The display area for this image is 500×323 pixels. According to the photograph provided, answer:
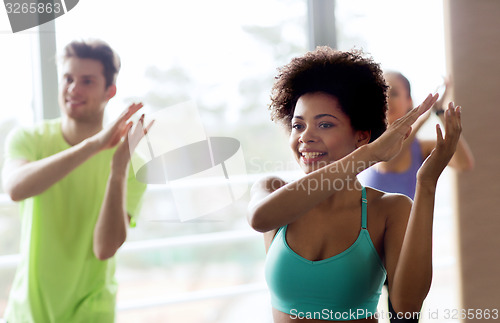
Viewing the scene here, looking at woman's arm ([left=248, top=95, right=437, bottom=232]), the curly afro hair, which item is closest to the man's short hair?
the curly afro hair

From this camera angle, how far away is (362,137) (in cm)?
96

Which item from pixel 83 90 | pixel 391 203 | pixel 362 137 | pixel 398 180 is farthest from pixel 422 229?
pixel 83 90

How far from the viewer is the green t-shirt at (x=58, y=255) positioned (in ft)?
3.84

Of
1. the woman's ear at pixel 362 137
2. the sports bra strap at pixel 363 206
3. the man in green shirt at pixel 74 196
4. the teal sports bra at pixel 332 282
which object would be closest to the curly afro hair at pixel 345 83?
the woman's ear at pixel 362 137

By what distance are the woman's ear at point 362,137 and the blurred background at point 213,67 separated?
0.66 feet

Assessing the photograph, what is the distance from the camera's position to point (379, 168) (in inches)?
63.7

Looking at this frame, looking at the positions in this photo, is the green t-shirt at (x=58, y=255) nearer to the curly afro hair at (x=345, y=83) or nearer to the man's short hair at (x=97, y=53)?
the man's short hair at (x=97, y=53)

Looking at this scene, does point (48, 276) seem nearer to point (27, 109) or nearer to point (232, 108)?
point (27, 109)

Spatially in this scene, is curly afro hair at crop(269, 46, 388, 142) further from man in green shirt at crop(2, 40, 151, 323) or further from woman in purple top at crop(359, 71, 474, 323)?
woman in purple top at crop(359, 71, 474, 323)

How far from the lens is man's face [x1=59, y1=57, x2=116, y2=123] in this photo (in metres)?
1.24

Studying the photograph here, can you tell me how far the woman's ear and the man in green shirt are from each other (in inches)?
21.7

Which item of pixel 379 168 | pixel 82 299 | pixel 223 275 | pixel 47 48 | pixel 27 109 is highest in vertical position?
pixel 47 48

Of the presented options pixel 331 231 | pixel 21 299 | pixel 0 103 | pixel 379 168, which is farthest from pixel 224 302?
pixel 331 231

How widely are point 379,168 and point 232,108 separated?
1989mm
